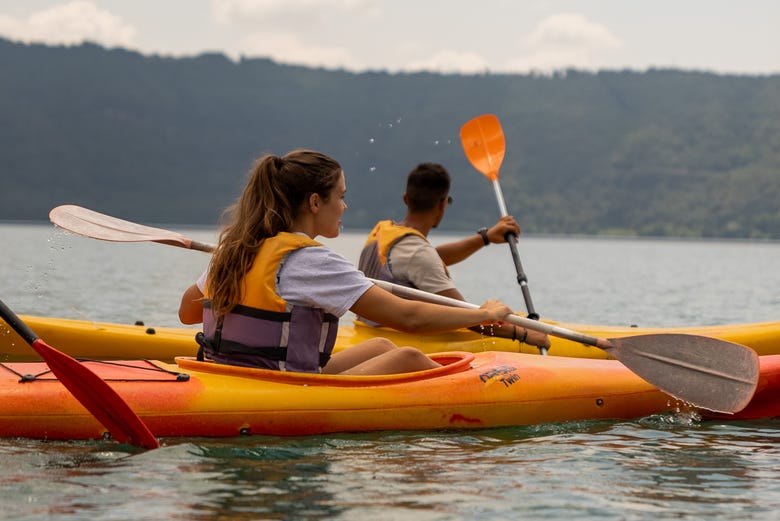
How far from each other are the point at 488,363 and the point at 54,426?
2015 millimetres

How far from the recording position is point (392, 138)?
9200 cm

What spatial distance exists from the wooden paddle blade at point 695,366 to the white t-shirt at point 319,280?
4.91 ft

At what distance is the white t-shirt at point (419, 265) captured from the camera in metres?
6.35

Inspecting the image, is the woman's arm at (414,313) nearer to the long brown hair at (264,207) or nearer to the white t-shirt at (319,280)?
the white t-shirt at (319,280)

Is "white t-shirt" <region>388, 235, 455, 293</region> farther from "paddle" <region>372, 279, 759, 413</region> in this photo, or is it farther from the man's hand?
"paddle" <region>372, 279, 759, 413</region>

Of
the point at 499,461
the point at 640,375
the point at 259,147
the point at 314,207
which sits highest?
the point at 259,147

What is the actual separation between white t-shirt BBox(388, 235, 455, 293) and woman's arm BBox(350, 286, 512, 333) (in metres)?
1.65

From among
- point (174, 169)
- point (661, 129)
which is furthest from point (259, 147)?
point (661, 129)

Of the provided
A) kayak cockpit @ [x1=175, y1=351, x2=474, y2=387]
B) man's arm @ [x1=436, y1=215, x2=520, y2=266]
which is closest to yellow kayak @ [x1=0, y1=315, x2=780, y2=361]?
man's arm @ [x1=436, y1=215, x2=520, y2=266]

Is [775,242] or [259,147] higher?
[259,147]

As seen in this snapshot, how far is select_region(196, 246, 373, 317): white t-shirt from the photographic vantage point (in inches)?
168

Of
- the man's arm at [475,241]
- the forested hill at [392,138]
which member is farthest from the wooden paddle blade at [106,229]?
the forested hill at [392,138]

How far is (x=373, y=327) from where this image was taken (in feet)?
22.9

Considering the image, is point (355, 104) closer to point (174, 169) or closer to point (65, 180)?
point (174, 169)
